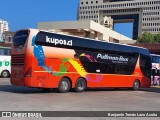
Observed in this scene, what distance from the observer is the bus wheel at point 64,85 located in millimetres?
20156

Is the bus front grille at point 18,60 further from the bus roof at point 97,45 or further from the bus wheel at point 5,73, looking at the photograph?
the bus wheel at point 5,73

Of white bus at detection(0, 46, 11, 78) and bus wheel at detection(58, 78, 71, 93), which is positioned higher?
white bus at detection(0, 46, 11, 78)

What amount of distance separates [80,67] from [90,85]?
153cm

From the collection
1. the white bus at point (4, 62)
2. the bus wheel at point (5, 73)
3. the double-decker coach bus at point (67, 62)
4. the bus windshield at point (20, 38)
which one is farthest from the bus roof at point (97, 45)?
the bus wheel at point (5, 73)

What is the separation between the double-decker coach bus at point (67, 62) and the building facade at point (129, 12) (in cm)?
13521

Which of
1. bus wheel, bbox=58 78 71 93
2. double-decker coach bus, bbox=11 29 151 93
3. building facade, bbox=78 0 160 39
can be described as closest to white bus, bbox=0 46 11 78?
double-decker coach bus, bbox=11 29 151 93

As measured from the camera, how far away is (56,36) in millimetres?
19703

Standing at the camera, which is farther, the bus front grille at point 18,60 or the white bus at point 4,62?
the white bus at point 4,62

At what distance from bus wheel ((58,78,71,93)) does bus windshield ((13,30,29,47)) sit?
305cm

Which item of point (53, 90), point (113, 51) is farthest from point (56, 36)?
point (113, 51)

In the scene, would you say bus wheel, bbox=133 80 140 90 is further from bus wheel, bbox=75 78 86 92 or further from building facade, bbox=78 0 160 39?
building facade, bbox=78 0 160 39

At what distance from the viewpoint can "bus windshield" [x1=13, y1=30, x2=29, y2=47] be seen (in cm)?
1873

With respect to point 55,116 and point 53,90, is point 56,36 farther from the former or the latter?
point 55,116

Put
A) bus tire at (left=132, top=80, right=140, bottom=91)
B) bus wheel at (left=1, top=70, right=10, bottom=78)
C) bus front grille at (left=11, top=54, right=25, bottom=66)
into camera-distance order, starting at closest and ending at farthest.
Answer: bus front grille at (left=11, top=54, right=25, bottom=66), bus tire at (left=132, top=80, right=140, bottom=91), bus wheel at (left=1, top=70, right=10, bottom=78)
